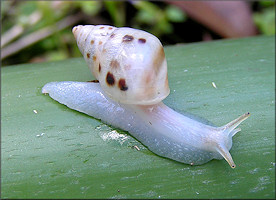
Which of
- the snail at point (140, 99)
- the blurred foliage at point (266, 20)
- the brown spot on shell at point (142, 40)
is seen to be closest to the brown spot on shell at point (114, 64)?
the snail at point (140, 99)

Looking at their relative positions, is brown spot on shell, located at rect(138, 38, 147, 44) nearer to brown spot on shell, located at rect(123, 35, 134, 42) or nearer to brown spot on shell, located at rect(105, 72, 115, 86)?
brown spot on shell, located at rect(123, 35, 134, 42)

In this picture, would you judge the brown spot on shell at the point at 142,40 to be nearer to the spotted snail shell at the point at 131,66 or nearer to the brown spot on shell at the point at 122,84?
Answer: the spotted snail shell at the point at 131,66

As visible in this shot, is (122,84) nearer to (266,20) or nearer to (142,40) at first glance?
(142,40)

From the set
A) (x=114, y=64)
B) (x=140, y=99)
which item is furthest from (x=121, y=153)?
(x=114, y=64)

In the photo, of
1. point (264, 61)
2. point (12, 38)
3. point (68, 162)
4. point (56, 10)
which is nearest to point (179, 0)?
point (56, 10)

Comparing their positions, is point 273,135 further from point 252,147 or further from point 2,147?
point 2,147

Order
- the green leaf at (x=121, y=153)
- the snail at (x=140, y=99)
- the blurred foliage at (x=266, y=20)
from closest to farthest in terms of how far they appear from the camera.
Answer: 1. the green leaf at (x=121, y=153)
2. the snail at (x=140, y=99)
3. the blurred foliage at (x=266, y=20)

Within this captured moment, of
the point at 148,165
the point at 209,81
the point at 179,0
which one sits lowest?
the point at 148,165
